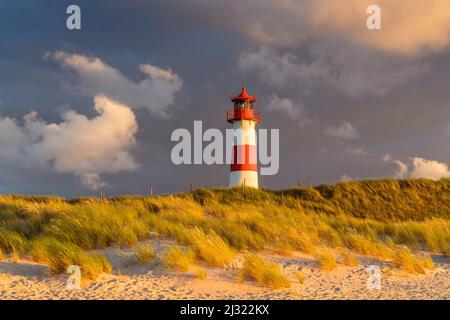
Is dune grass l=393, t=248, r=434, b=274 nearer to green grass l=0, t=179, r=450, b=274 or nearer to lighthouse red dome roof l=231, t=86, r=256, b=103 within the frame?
green grass l=0, t=179, r=450, b=274

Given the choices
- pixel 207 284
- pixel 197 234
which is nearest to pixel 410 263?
pixel 207 284

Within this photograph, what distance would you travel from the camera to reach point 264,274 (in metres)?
7.88

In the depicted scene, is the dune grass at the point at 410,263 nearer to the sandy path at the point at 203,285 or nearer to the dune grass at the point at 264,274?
the sandy path at the point at 203,285

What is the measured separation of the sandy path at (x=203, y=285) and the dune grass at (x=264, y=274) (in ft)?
0.46

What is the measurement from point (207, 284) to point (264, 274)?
100cm

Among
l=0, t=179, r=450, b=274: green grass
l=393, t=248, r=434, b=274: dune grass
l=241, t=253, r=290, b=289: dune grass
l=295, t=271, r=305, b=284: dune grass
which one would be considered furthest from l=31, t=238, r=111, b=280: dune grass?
l=393, t=248, r=434, b=274: dune grass

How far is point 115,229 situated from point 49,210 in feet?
11.7

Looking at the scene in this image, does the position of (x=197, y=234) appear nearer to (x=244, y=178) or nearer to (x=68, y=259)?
(x=68, y=259)
